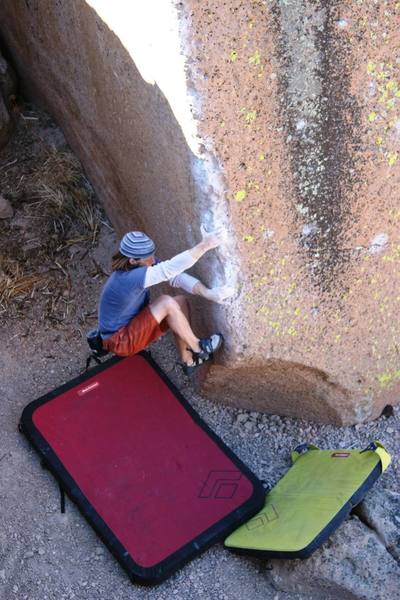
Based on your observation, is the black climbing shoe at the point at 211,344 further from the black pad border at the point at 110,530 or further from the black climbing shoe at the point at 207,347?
the black pad border at the point at 110,530

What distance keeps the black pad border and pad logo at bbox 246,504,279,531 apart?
3 centimetres

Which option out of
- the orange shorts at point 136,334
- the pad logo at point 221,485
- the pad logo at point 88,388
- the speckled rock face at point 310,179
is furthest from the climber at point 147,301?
the pad logo at point 221,485

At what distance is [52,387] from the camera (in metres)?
4.03

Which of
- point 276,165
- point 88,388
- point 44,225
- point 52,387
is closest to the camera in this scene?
point 276,165

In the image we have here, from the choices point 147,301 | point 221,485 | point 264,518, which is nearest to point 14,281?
point 147,301

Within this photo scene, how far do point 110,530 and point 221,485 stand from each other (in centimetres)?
51

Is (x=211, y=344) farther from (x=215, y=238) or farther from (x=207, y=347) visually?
(x=215, y=238)

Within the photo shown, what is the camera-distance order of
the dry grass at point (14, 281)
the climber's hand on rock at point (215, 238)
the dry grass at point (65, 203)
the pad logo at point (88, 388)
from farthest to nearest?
the dry grass at point (65, 203), the dry grass at point (14, 281), the pad logo at point (88, 388), the climber's hand on rock at point (215, 238)

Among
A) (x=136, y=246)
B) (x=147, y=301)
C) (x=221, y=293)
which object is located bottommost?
(x=147, y=301)

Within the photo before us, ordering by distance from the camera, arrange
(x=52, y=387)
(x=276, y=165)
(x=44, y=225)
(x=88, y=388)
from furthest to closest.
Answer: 1. (x=44, y=225)
2. (x=52, y=387)
3. (x=88, y=388)
4. (x=276, y=165)

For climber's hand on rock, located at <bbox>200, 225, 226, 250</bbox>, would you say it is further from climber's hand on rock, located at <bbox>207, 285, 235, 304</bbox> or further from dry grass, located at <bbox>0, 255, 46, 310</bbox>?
dry grass, located at <bbox>0, 255, 46, 310</bbox>

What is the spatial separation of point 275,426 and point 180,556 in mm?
836

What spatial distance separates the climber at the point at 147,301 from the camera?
3316 millimetres

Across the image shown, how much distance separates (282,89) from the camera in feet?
10.4
